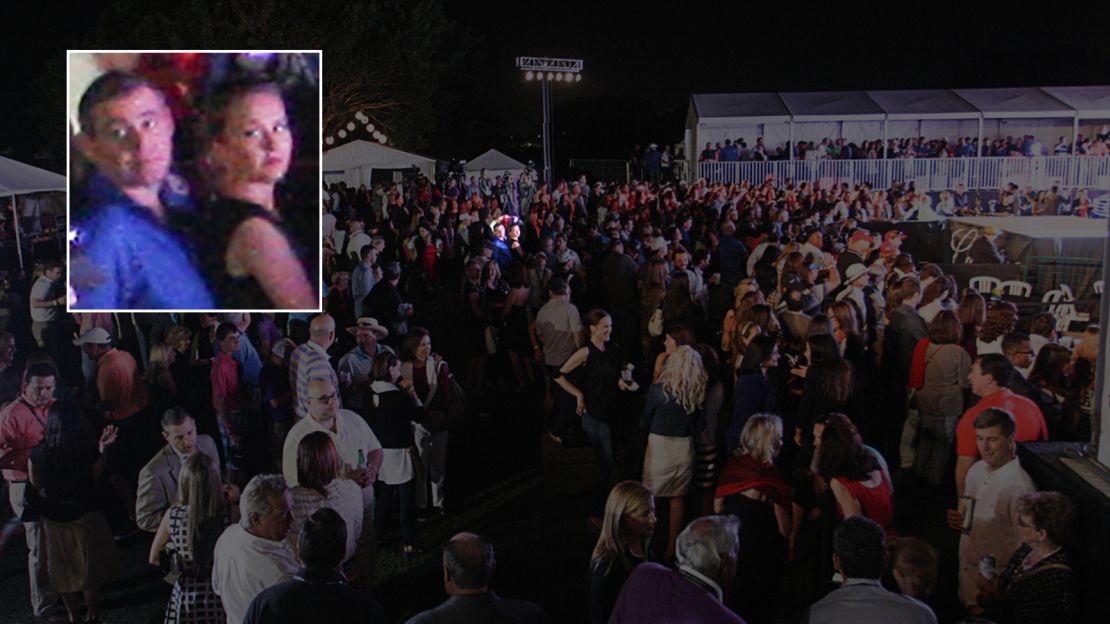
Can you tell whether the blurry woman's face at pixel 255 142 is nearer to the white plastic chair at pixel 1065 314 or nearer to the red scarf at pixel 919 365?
the red scarf at pixel 919 365

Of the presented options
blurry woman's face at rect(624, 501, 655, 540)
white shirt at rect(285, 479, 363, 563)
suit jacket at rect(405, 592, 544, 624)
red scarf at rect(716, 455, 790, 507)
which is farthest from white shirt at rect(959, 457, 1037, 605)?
white shirt at rect(285, 479, 363, 563)

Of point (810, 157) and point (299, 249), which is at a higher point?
point (810, 157)

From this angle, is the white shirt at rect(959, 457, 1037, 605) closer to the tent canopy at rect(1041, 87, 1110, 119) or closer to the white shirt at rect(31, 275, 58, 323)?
the white shirt at rect(31, 275, 58, 323)

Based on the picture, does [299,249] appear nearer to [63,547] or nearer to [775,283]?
[63,547]

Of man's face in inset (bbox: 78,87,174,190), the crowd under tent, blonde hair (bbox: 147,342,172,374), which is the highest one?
the crowd under tent

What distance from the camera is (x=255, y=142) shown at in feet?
14.5

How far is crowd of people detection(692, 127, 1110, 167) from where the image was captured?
2214cm

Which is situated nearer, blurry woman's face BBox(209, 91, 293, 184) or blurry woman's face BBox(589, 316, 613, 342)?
blurry woman's face BBox(209, 91, 293, 184)

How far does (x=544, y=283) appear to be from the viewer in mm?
9336

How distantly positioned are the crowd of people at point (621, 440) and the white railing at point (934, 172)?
12.8 meters

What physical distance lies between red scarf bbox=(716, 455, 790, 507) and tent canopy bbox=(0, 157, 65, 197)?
8.66 metres

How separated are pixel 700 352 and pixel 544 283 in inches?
160

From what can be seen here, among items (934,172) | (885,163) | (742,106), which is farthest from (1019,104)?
(742,106)

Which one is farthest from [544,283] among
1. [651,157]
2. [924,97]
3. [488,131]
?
[488,131]
